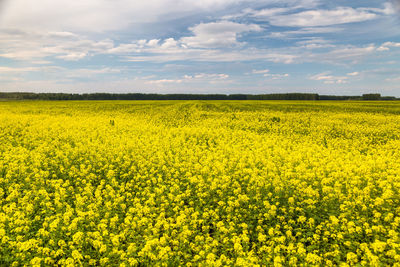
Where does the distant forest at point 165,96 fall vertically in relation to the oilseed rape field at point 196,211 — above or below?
above

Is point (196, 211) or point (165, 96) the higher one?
point (165, 96)

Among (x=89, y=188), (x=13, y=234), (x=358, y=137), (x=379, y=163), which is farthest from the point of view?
(x=358, y=137)

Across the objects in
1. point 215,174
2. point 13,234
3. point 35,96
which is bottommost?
point 13,234

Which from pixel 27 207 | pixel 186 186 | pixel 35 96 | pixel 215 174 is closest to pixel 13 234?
pixel 27 207

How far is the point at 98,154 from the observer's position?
12.2 metres

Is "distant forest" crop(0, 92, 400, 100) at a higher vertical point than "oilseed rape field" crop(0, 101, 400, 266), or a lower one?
higher

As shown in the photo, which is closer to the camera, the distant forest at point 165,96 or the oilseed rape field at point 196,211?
the oilseed rape field at point 196,211

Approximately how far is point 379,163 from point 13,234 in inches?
497

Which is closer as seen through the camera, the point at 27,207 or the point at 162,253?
the point at 162,253

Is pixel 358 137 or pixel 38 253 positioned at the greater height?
pixel 358 137

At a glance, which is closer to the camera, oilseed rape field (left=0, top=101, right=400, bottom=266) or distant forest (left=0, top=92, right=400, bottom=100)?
oilseed rape field (left=0, top=101, right=400, bottom=266)

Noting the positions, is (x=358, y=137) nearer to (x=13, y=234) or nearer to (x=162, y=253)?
(x=162, y=253)

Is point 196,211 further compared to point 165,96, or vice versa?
point 165,96

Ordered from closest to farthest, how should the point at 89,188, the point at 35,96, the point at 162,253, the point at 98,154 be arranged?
the point at 162,253 < the point at 89,188 < the point at 98,154 < the point at 35,96
